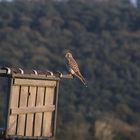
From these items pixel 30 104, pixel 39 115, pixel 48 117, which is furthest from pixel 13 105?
pixel 48 117

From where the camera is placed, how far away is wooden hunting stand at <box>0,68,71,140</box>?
39.7ft

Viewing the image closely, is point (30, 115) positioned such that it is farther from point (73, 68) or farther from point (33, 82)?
point (73, 68)

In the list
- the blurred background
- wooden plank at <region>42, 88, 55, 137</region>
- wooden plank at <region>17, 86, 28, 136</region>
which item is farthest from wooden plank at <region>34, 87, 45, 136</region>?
the blurred background

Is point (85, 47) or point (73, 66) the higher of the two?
point (85, 47)

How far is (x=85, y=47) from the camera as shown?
56469 mm

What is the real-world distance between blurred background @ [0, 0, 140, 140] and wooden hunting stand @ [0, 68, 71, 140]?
19.1 metres

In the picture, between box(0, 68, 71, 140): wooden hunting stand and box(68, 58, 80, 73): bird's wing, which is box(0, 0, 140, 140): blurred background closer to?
box(68, 58, 80, 73): bird's wing

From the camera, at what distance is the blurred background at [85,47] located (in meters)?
45.4

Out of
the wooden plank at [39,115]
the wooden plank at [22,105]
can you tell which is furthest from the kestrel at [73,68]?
the wooden plank at [22,105]

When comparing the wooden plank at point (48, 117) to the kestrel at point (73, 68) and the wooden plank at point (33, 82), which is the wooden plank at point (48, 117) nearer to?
the wooden plank at point (33, 82)

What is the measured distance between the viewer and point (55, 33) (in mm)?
61250

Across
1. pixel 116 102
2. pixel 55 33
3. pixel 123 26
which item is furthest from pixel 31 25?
pixel 116 102

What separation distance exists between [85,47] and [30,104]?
43941 mm

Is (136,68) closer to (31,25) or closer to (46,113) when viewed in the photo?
(31,25)
